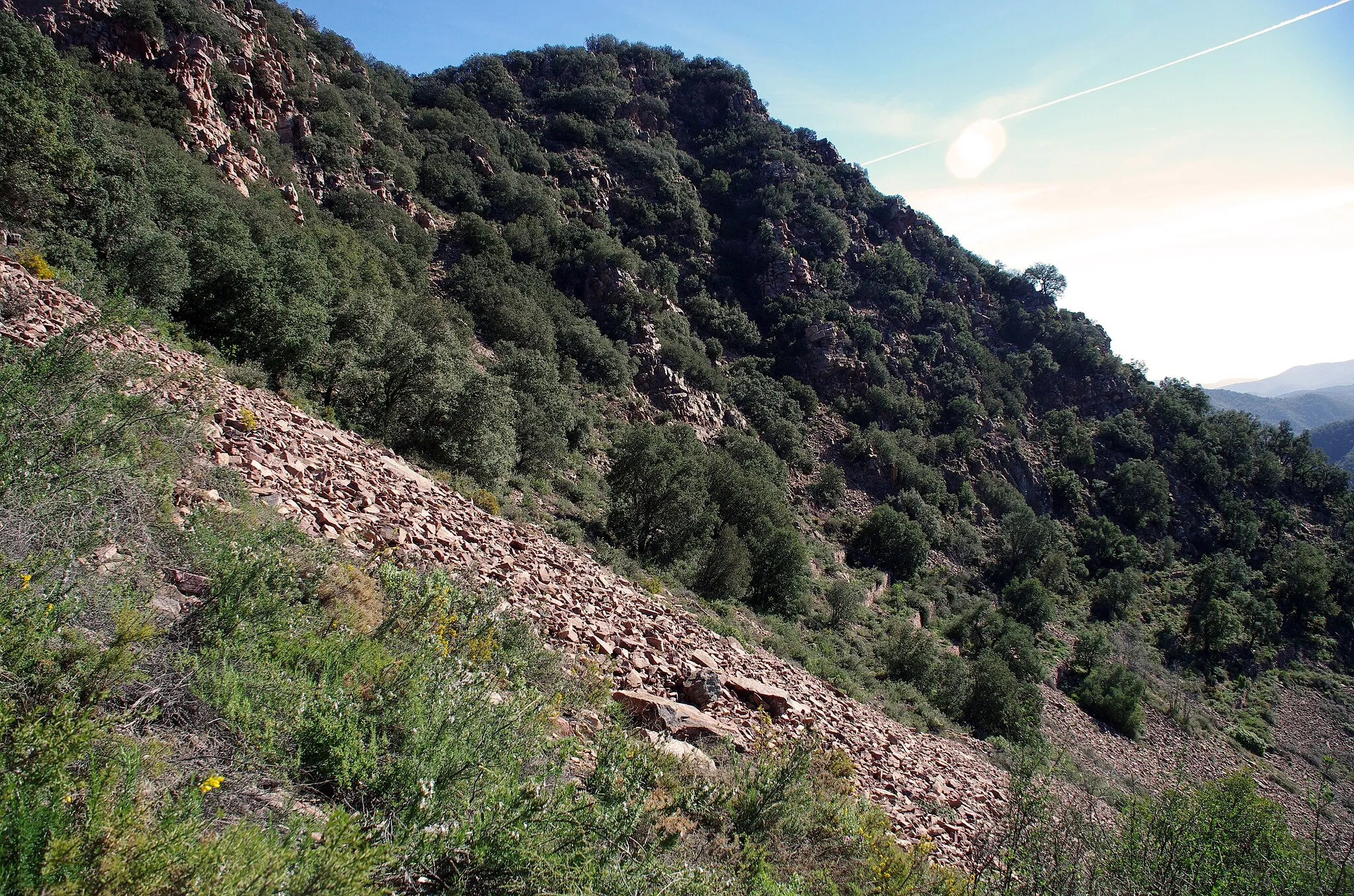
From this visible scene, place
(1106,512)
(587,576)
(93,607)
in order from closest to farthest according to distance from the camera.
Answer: (93,607) < (587,576) < (1106,512)

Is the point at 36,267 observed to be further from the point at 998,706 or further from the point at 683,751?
the point at 998,706

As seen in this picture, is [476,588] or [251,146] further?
[251,146]

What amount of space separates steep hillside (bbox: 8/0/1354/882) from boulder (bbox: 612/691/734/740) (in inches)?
36.0

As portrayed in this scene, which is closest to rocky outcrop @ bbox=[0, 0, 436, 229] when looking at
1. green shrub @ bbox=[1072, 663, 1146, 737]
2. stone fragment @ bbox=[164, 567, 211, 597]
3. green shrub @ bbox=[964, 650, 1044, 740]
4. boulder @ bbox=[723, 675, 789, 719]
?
stone fragment @ bbox=[164, 567, 211, 597]

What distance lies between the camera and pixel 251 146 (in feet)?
76.5

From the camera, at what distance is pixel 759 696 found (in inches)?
295

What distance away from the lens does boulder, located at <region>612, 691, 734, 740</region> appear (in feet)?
19.1

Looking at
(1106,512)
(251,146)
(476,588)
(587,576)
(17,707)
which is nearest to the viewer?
(17,707)

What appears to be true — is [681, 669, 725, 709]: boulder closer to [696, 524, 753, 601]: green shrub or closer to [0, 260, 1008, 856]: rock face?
[0, 260, 1008, 856]: rock face

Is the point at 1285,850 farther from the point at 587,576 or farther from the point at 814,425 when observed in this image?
the point at 814,425

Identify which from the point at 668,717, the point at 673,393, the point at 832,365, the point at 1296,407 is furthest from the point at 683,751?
the point at 1296,407

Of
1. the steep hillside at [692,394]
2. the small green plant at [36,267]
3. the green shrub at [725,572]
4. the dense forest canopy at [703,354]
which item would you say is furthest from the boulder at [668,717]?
the green shrub at [725,572]

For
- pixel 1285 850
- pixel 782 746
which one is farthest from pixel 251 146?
pixel 1285 850

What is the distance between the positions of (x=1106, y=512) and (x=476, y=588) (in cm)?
5095
